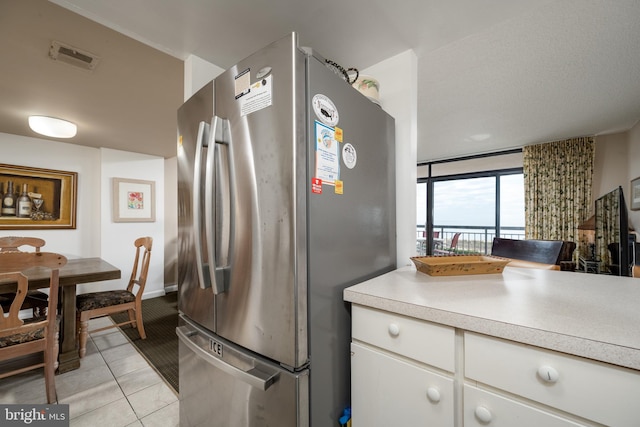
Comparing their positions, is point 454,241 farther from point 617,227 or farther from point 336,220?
point 336,220

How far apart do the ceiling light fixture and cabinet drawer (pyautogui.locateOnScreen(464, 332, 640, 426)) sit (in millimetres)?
3605

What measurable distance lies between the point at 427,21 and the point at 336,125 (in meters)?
0.90

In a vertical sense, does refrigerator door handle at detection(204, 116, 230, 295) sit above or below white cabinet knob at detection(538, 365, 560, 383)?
above

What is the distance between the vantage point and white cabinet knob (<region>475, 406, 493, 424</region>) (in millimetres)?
689

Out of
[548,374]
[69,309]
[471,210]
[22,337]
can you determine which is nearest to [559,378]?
[548,374]

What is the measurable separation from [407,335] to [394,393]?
0.21 metres

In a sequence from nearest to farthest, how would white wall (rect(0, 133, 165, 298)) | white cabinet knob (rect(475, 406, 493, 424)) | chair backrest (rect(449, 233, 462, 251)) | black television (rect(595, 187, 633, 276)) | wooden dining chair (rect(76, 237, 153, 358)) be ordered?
white cabinet knob (rect(475, 406, 493, 424)) → black television (rect(595, 187, 633, 276)) → wooden dining chair (rect(76, 237, 153, 358)) → white wall (rect(0, 133, 165, 298)) → chair backrest (rect(449, 233, 462, 251))

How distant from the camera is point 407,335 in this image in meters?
0.83

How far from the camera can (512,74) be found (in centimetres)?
221

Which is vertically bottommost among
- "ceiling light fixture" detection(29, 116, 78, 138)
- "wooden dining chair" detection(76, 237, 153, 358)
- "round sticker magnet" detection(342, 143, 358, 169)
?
"wooden dining chair" detection(76, 237, 153, 358)

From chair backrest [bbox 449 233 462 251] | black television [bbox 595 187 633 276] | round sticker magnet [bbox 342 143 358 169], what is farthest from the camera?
chair backrest [bbox 449 233 462 251]

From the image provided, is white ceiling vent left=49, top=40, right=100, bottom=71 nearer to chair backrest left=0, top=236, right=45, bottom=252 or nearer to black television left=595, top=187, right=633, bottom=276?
chair backrest left=0, top=236, right=45, bottom=252

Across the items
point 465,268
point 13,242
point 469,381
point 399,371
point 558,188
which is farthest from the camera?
point 558,188

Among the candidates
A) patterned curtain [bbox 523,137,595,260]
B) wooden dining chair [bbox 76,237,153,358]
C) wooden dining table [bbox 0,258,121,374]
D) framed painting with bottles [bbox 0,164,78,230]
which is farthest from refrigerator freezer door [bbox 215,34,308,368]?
patterned curtain [bbox 523,137,595,260]
